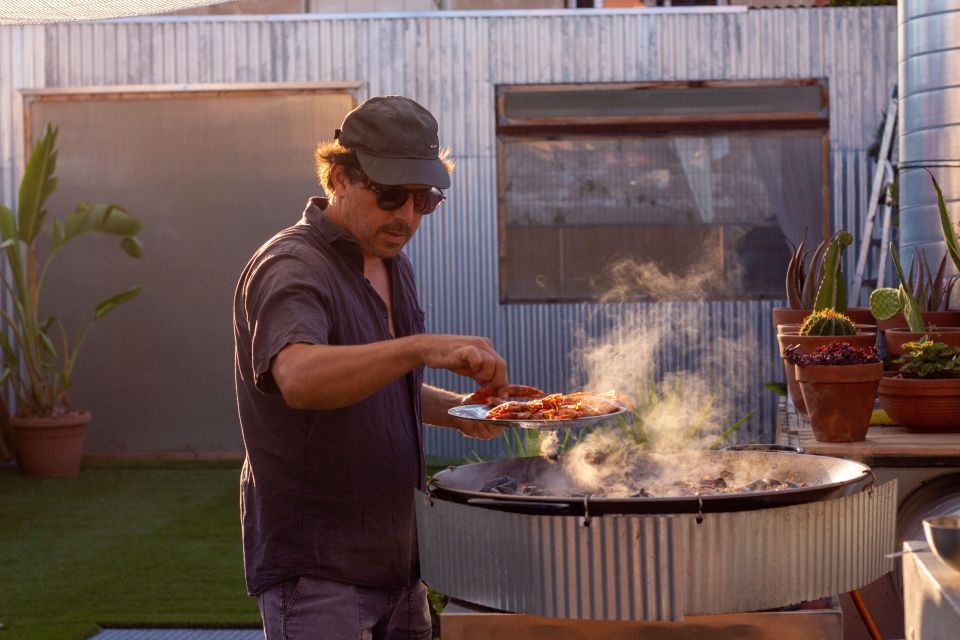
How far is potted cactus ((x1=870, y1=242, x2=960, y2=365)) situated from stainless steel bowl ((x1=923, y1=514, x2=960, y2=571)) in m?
→ 2.57

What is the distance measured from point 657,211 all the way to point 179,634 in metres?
5.93

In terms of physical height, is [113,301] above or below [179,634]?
above

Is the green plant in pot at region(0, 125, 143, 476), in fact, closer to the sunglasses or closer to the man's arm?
the sunglasses

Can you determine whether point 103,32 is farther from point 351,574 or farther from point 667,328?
point 351,574

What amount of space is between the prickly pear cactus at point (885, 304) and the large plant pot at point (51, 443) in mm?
6924

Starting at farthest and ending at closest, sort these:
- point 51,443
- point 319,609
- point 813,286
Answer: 1. point 51,443
2. point 813,286
3. point 319,609

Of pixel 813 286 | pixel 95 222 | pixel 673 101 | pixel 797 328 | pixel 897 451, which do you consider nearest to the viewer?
pixel 897 451

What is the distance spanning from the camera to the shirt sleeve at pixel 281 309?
252cm

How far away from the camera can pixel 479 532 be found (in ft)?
8.98

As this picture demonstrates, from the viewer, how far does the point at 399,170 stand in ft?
9.01

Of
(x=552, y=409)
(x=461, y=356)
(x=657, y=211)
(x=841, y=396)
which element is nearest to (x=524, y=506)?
(x=552, y=409)

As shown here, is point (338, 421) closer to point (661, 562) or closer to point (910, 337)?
point (661, 562)

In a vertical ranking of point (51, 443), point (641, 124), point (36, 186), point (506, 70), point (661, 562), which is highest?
point (506, 70)

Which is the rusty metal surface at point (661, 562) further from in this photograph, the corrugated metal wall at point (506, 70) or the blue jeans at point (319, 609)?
the corrugated metal wall at point (506, 70)
